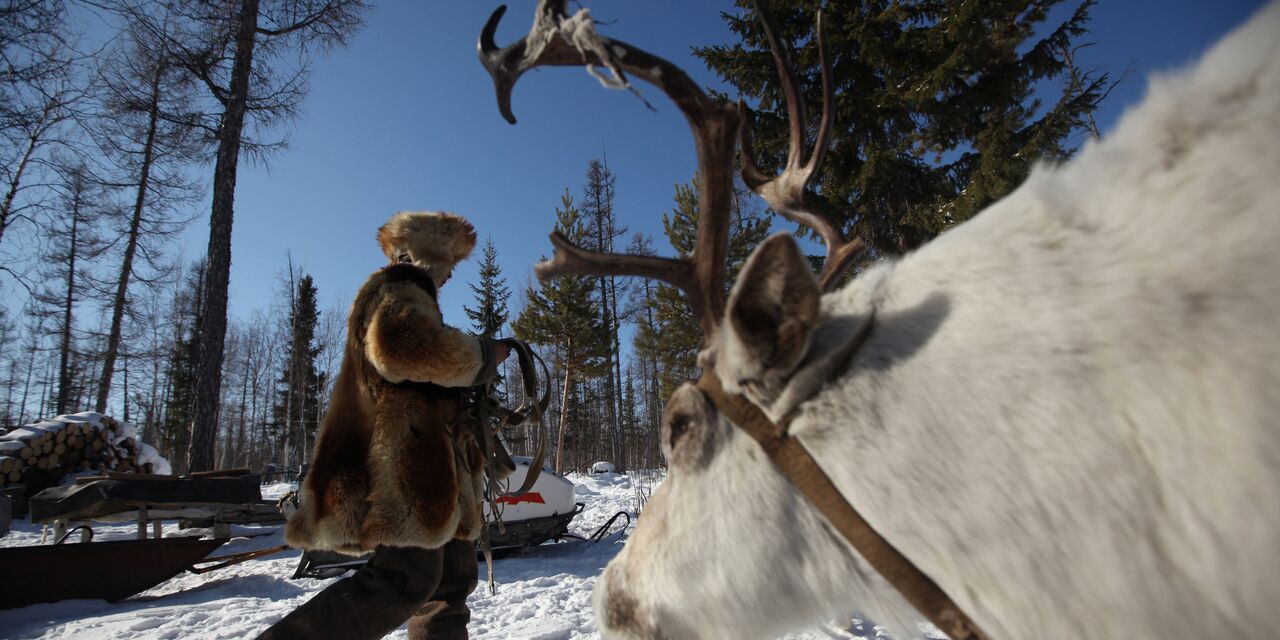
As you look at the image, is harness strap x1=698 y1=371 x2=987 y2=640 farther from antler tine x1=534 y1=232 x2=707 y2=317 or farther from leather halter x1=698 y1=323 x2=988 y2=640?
antler tine x1=534 y1=232 x2=707 y2=317

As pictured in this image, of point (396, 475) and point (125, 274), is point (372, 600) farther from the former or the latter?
point (125, 274)

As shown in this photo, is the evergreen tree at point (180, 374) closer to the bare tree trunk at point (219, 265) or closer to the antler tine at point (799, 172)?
the bare tree trunk at point (219, 265)

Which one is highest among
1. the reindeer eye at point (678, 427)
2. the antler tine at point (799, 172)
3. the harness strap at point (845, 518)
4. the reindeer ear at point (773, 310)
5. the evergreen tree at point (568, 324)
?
the evergreen tree at point (568, 324)

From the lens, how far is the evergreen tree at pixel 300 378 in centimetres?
2688

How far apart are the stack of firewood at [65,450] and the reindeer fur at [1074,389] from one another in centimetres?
1260

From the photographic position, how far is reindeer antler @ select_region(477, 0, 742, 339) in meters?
1.51

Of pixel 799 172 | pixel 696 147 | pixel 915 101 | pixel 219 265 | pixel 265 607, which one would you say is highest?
pixel 915 101

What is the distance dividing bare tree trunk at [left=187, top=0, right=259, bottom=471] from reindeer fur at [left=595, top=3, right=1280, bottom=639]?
28.9 feet

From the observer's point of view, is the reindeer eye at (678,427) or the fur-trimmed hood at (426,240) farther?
the fur-trimmed hood at (426,240)

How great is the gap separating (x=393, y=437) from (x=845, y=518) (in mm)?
1966

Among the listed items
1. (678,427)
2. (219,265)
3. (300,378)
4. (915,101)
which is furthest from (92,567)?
(300,378)

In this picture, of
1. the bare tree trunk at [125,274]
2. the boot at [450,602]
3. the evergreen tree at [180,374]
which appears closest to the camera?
the boot at [450,602]

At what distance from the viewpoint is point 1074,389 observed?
846 mm

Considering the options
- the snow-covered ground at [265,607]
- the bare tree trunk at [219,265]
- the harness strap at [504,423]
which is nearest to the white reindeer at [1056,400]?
the harness strap at [504,423]
